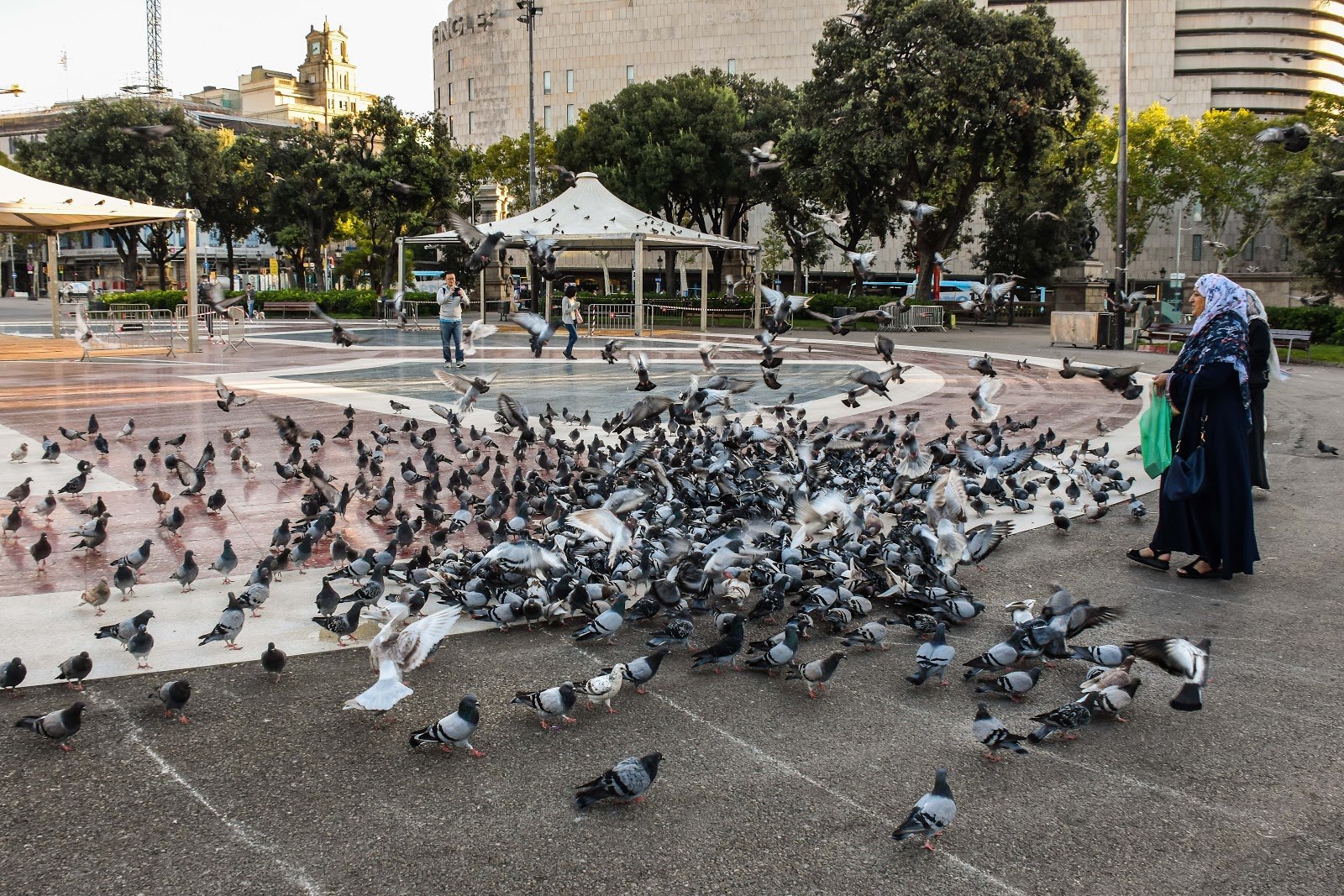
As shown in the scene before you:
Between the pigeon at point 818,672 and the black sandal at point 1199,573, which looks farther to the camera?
the black sandal at point 1199,573

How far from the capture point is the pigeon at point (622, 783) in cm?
367

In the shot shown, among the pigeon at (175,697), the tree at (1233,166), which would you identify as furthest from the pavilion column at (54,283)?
the tree at (1233,166)

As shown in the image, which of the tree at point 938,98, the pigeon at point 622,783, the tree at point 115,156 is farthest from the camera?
the tree at point 115,156

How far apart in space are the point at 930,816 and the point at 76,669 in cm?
377

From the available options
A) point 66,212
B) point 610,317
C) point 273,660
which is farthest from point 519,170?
point 273,660

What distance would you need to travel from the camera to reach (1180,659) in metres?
4.43

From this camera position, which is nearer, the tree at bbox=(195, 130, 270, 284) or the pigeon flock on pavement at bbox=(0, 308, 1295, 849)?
the pigeon flock on pavement at bbox=(0, 308, 1295, 849)

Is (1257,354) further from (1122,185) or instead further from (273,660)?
(1122,185)

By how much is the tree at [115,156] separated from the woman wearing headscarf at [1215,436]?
51.6 m

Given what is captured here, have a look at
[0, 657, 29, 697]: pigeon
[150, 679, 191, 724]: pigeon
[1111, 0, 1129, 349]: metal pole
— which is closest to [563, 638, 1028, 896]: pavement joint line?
[150, 679, 191, 724]: pigeon

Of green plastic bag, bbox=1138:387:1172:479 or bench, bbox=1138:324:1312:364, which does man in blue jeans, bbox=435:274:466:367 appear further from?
bench, bbox=1138:324:1312:364

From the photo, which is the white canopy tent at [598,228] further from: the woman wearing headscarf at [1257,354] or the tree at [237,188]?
the tree at [237,188]

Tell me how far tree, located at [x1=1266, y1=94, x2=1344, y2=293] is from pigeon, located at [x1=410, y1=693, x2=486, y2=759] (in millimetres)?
30511

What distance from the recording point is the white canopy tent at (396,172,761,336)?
28.3 m
